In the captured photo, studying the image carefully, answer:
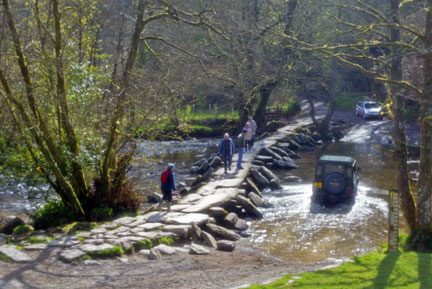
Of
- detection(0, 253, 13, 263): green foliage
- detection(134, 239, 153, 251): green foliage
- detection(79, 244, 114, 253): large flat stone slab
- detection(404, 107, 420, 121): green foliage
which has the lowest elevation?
detection(134, 239, 153, 251): green foliage

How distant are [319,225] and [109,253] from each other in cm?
774

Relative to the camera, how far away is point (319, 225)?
16312mm

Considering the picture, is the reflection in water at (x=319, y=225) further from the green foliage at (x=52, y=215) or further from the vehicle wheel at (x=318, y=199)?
the green foliage at (x=52, y=215)

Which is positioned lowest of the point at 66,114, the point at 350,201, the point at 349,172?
the point at 350,201

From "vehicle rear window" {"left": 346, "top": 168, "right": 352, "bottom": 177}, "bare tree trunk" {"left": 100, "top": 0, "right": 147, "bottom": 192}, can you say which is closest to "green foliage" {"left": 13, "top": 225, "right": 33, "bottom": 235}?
"bare tree trunk" {"left": 100, "top": 0, "right": 147, "bottom": 192}

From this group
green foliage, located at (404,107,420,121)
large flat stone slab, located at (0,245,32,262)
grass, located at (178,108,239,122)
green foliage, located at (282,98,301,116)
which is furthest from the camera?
green foliage, located at (282,98,301,116)

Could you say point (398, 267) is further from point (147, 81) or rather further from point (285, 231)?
point (147, 81)

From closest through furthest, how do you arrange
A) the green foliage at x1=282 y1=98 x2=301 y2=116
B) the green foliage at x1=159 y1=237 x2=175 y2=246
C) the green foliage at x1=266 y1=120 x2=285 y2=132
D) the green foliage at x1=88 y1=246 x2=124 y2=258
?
the green foliage at x1=88 y1=246 x2=124 y2=258 → the green foliage at x1=159 y1=237 x2=175 y2=246 → the green foliage at x1=266 y1=120 x2=285 y2=132 → the green foliage at x1=282 y1=98 x2=301 y2=116

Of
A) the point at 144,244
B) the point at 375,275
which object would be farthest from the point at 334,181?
the point at 375,275

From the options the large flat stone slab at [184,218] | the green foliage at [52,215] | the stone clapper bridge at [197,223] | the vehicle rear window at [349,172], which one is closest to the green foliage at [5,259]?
the stone clapper bridge at [197,223]

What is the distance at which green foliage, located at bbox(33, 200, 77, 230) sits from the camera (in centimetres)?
1394

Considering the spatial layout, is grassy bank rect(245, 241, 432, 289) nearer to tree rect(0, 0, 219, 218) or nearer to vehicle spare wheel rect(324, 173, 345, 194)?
tree rect(0, 0, 219, 218)

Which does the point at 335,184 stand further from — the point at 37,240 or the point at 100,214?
the point at 37,240

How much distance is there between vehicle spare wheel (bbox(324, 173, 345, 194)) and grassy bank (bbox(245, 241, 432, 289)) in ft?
24.5
